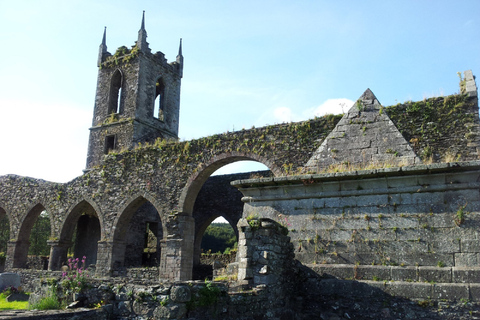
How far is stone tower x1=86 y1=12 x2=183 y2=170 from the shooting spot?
21203 millimetres

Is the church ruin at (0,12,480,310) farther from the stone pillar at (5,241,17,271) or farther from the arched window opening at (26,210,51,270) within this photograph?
the arched window opening at (26,210,51,270)

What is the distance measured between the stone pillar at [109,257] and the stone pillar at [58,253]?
7.96ft

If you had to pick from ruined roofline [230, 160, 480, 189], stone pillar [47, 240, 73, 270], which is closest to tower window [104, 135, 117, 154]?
stone pillar [47, 240, 73, 270]

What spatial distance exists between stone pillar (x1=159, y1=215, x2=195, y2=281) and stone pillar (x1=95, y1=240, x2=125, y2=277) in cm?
218

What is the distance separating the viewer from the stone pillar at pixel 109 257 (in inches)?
615

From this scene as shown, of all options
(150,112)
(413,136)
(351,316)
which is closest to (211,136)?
(413,136)

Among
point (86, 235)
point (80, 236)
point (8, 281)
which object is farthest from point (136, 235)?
point (8, 281)

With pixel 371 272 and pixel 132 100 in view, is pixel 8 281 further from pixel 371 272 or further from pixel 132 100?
pixel 371 272

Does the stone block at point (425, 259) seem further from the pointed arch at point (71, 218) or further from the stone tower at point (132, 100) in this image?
the stone tower at point (132, 100)

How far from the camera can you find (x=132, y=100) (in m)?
21.3

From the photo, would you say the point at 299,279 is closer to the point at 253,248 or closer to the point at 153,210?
the point at 253,248

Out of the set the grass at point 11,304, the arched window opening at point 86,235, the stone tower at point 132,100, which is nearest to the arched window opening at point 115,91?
the stone tower at point 132,100

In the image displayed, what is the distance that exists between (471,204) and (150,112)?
18.4m

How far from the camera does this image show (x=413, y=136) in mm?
11641
